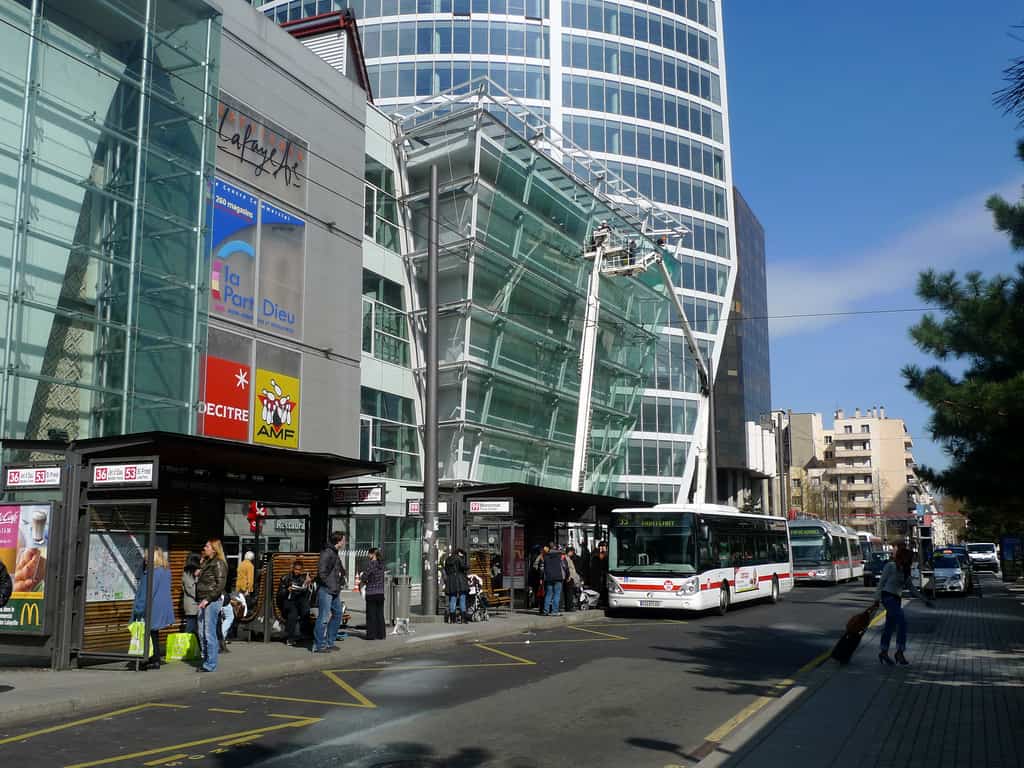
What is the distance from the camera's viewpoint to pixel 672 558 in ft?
80.9

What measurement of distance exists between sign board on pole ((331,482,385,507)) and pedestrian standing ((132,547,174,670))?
545 cm

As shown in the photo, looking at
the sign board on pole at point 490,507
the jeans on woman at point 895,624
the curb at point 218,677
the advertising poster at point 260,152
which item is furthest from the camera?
the advertising poster at point 260,152

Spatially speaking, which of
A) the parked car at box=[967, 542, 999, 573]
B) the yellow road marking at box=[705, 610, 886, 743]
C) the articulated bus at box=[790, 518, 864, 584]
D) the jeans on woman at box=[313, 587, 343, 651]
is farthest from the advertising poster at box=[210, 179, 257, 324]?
the parked car at box=[967, 542, 999, 573]

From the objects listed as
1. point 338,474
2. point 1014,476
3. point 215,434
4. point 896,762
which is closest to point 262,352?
point 215,434

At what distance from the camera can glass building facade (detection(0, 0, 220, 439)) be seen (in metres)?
22.8

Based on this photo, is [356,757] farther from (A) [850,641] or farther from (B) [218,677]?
(A) [850,641]

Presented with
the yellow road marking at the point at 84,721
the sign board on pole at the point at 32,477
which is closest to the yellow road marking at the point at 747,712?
the yellow road marking at the point at 84,721

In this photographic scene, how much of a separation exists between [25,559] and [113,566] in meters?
1.24

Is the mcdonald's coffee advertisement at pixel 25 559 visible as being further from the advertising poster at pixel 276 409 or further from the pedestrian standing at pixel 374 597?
the advertising poster at pixel 276 409

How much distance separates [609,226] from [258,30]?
76.7ft

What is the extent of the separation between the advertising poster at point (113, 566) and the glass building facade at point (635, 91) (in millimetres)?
43350

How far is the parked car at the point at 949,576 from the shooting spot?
35312 mm

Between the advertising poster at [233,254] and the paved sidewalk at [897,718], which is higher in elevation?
the advertising poster at [233,254]

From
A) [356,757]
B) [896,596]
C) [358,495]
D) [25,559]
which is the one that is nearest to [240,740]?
[356,757]
